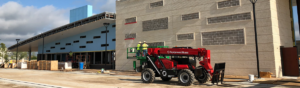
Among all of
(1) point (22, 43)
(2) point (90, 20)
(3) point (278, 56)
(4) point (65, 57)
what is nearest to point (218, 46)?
(3) point (278, 56)

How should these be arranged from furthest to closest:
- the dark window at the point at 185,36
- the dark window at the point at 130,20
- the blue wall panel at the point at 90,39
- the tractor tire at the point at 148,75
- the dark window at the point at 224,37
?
the blue wall panel at the point at 90,39 < the dark window at the point at 130,20 < the dark window at the point at 185,36 < the dark window at the point at 224,37 < the tractor tire at the point at 148,75

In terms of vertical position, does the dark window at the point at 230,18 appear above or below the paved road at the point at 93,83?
above

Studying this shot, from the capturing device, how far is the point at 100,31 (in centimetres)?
3384

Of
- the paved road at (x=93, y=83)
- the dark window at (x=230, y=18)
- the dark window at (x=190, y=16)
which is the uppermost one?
the dark window at (x=190, y=16)

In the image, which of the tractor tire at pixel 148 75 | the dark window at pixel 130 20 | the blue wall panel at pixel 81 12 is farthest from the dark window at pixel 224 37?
the blue wall panel at pixel 81 12

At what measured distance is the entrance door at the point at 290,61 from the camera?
662 inches

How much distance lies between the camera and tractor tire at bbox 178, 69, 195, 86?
37.4 feet

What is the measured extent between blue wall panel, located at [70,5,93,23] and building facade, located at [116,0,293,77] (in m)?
29.7

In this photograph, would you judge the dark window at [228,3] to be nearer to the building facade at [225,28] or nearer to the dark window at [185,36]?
the building facade at [225,28]

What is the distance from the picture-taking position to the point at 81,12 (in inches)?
2079

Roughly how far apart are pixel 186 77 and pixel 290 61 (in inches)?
415

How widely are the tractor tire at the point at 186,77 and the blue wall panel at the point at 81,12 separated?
142 ft

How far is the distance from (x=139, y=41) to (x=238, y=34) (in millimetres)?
10951

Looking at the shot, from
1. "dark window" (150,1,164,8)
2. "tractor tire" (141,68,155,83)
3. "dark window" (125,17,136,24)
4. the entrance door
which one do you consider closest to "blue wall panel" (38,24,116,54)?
"dark window" (125,17,136,24)
